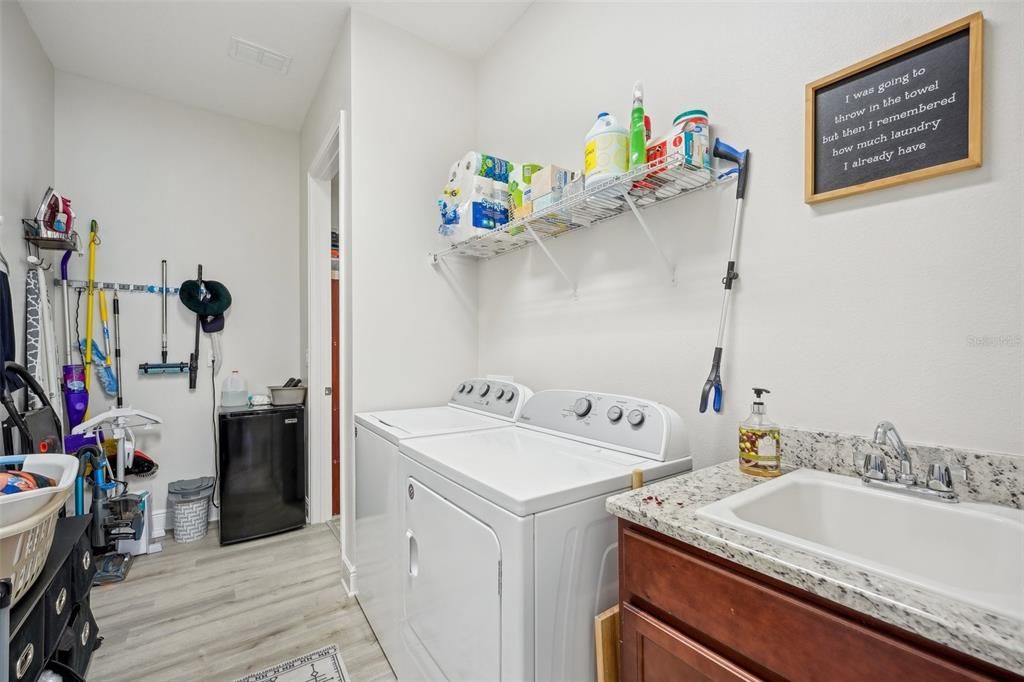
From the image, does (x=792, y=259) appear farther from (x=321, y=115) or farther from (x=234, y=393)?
(x=234, y=393)

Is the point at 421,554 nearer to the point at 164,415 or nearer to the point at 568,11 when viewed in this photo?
the point at 568,11

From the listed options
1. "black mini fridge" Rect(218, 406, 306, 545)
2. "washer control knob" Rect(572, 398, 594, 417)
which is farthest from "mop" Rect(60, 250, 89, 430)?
"washer control knob" Rect(572, 398, 594, 417)

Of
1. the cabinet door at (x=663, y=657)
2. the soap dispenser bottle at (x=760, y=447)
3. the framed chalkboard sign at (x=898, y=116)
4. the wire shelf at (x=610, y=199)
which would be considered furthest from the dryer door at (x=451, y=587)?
the framed chalkboard sign at (x=898, y=116)

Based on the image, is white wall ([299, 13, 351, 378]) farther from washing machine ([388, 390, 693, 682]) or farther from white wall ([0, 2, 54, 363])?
washing machine ([388, 390, 693, 682])

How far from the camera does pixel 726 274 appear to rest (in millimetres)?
1251

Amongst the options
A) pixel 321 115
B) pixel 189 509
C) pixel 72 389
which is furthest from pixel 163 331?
pixel 321 115

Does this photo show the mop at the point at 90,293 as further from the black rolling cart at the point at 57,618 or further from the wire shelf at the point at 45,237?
the black rolling cart at the point at 57,618

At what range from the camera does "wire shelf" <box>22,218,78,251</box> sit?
7.22ft

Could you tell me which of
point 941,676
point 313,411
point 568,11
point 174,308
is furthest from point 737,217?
point 174,308

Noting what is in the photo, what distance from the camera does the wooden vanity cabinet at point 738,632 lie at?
54 cm

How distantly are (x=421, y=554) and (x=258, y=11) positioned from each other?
2646 millimetres

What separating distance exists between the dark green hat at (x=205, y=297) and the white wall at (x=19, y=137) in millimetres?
778

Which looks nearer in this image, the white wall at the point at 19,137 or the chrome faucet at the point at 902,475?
the chrome faucet at the point at 902,475

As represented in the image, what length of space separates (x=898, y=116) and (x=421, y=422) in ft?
5.63
